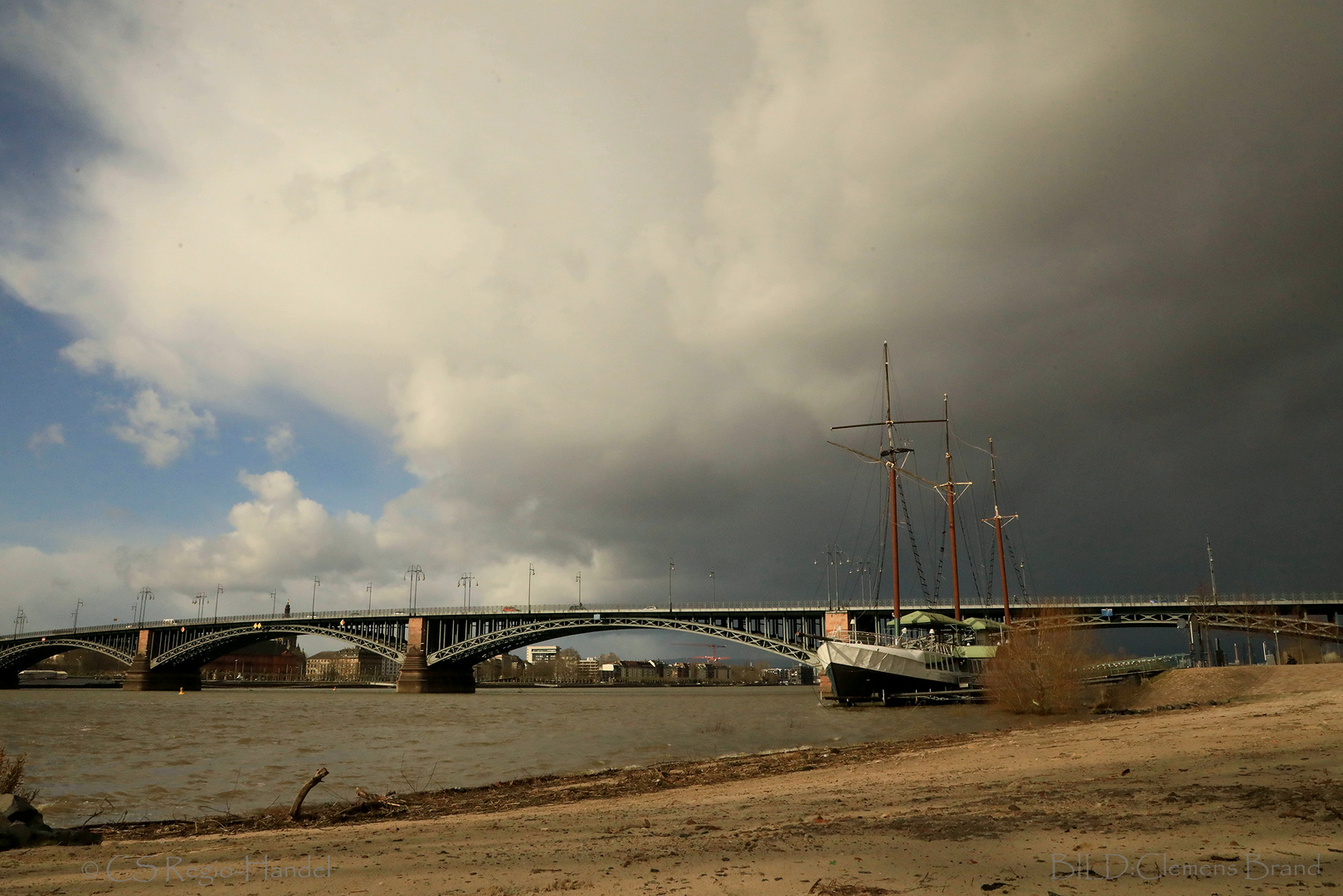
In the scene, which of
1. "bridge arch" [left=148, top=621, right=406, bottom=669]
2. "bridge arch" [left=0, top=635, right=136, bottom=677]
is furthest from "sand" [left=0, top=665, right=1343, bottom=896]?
"bridge arch" [left=0, top=635, right=136, bottom=677]

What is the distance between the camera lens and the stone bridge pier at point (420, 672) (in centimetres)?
11462

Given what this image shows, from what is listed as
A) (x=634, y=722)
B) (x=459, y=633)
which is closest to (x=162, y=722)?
(x=634, y=722)

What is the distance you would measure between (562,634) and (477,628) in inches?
896

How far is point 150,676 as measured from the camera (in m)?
133

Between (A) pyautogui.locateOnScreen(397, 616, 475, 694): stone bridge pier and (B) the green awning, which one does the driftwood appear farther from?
(A) pyautogui.locateOnScreen(397, 616, 475, 694): stone bridge pier

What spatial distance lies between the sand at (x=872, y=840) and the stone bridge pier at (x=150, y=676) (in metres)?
144

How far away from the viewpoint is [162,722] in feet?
168

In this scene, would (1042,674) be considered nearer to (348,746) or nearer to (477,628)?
(348,746)

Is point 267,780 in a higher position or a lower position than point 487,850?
lower

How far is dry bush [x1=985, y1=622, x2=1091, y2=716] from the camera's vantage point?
4162 centimetres

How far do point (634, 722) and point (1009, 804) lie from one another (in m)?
41.4

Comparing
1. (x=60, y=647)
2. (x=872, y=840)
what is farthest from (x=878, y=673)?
(x=60, y=647)

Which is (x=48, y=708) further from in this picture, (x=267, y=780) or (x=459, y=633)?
(x=267, y=780)

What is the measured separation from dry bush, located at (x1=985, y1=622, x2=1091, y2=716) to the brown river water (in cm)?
156
